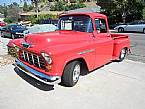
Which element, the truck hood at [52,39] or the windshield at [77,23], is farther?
Answer: the windshield at [77,23]

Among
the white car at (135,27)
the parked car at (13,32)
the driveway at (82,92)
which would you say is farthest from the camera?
the white car at (135,27)

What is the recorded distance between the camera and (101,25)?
7250mm

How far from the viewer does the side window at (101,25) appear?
22.8ft

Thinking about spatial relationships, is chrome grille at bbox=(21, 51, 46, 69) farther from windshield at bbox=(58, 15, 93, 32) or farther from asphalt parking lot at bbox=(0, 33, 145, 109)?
windshield at bbox=(58, 15, 93, 32)

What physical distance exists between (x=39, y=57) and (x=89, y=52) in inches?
60.6

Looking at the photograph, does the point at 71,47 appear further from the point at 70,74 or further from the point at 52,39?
the point at 70,74

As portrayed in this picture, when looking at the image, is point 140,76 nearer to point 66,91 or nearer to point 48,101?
point 66,91

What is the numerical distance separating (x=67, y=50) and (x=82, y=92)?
1.12m

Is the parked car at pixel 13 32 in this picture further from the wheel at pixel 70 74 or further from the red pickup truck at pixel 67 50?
the wheel at pixel 70 74

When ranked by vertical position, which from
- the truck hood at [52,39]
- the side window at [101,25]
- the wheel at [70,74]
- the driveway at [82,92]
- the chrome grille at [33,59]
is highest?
the side window at [101,25]

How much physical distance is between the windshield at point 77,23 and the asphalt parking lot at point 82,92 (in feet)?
4.80

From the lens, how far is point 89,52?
6312mm

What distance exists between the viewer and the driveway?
16.4 ft

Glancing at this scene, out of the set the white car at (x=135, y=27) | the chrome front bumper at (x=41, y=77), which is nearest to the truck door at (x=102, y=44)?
the chrome front bumper at (x=41, y=77)
